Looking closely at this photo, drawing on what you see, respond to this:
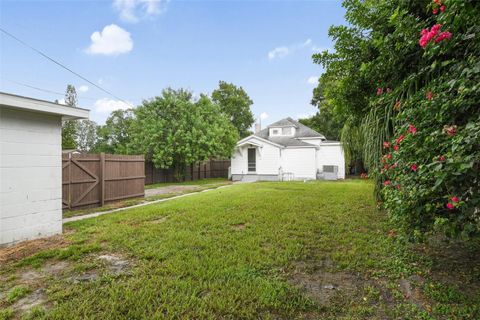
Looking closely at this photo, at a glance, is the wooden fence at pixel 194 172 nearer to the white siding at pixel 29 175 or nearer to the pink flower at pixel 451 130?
the white siding at pixel 29 175

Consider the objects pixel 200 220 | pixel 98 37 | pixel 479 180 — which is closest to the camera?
pixel 479 180

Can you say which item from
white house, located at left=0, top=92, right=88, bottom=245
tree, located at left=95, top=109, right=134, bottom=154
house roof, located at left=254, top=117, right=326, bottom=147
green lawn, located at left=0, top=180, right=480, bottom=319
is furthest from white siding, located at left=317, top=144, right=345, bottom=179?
tree, located at left=95, top=109, right=134, bottom=154

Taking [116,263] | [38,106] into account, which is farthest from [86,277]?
[38,106]

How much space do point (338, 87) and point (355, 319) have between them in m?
4.28

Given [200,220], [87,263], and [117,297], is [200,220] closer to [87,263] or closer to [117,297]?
[87,263]

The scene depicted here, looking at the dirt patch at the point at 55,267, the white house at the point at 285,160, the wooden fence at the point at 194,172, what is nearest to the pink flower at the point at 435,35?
the dirt patch at the point at 55,267

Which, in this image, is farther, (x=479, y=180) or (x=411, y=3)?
(x=411, y=3)

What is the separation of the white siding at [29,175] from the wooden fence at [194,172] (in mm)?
11553

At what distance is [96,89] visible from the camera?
14945 millimetres

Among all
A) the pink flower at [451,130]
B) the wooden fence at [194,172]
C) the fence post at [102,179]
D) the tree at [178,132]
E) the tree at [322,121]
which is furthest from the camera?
the tree at [322,121]

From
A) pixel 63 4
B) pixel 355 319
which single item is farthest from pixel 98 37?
pixel 355 319

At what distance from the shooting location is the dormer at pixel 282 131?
21298mm

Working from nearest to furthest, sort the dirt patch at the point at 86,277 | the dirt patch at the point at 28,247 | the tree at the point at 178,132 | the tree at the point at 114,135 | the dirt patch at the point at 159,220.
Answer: the dirt patch at the point at 86,277
the dirt patch at the point at 28,247
the dirt patch at the point at 159,220
the tree at the point at 178,132
the tree at the point at 114,135

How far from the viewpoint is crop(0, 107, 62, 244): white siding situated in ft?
13.3
